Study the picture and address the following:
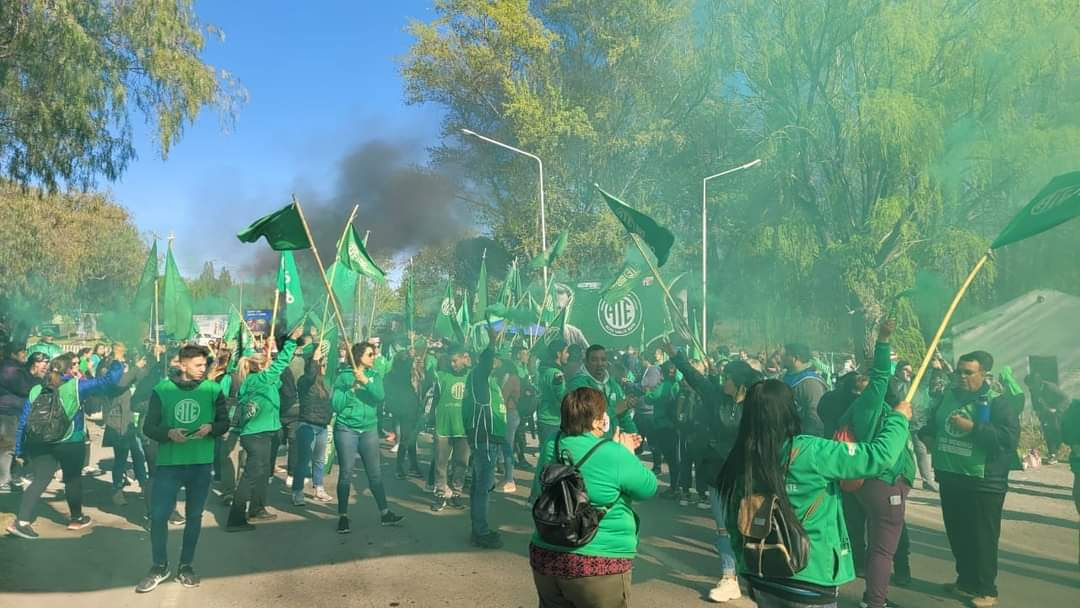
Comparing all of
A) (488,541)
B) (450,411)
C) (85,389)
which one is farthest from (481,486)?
(85,389)

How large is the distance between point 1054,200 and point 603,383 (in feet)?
11.0

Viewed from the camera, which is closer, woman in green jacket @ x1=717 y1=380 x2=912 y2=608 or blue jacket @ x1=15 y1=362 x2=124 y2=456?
woman in green jacket @ x1=717 y1=380 x2=912 y2=608

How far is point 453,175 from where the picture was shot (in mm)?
34125

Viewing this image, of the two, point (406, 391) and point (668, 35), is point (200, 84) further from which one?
point (668, 35)

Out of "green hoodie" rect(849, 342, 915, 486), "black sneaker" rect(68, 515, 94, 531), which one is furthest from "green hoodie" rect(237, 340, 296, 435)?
"green hoodie" rect(849, 342, 915, 486)

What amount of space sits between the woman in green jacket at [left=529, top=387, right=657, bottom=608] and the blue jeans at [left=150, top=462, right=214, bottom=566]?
3.50 metres

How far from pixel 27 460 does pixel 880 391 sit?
7.51 metres

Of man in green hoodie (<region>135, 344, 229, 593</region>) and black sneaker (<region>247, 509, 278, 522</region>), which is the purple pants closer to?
man in green hoodie (<region>135, 344, 229, 593</region>)

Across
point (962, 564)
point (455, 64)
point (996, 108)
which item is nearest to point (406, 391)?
point (962, 564)

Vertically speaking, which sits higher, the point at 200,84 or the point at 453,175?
the point at 453,175

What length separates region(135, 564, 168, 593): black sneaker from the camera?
5855 mm

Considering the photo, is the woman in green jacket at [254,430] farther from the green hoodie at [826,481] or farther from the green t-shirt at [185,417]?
the green hoodie at [826,481]

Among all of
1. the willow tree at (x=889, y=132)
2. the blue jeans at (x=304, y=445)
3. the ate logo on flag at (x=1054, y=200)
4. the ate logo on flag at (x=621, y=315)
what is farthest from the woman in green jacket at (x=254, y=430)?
the willow tree at (x=889, y=132)

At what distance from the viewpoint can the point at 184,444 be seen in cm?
591
